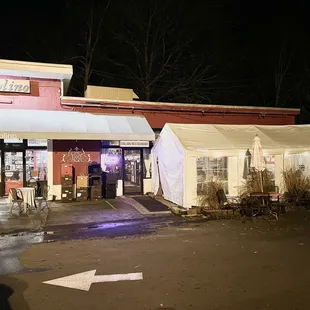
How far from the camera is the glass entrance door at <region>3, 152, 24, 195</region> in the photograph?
15.3 metres

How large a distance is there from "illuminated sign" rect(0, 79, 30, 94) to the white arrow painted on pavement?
1021 cm

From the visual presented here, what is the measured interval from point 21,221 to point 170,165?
5.59 metres

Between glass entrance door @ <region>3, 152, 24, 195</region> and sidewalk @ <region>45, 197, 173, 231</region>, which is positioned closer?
sidewalk @ <region>45, 197, 173, 231</region>

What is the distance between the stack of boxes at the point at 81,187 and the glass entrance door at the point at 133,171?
80.4 inches

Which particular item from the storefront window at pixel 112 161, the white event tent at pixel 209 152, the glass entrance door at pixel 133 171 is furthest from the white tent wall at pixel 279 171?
the storefront window at pixel 112 161

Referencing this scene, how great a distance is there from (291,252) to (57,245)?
521 cm

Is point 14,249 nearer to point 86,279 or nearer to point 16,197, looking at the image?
point 86,279

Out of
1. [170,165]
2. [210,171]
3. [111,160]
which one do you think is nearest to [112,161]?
[111,160]

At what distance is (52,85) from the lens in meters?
15.2

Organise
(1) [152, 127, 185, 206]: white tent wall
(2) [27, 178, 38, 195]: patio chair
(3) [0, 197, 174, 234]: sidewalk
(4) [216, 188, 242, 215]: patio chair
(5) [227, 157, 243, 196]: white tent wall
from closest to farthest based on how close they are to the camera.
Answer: (3) [0, 197, 174, 234]: sidewalk → (4) [216, 188, 242, 215]: patio chair → (1) [152, 127, 185, 206]: white tent wall → (5) [227, 157, 243, 196]: white tent wall → (2) [27, 178, 38, 195]: patio chair

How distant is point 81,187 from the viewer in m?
15.0

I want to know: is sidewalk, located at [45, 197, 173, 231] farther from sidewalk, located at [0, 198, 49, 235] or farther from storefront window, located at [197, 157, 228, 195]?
storefront window, located at [197, 157, 228, 195]

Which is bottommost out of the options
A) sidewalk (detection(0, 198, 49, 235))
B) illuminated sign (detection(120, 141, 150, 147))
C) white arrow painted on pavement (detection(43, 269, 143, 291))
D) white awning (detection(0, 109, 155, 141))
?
white arrow painted on pavement (detection(43, 269, 143, 291))

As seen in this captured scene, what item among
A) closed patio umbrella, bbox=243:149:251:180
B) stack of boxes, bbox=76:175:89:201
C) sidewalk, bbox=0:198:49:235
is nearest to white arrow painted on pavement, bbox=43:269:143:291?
sidewalk, bbox=0:198:49:235
